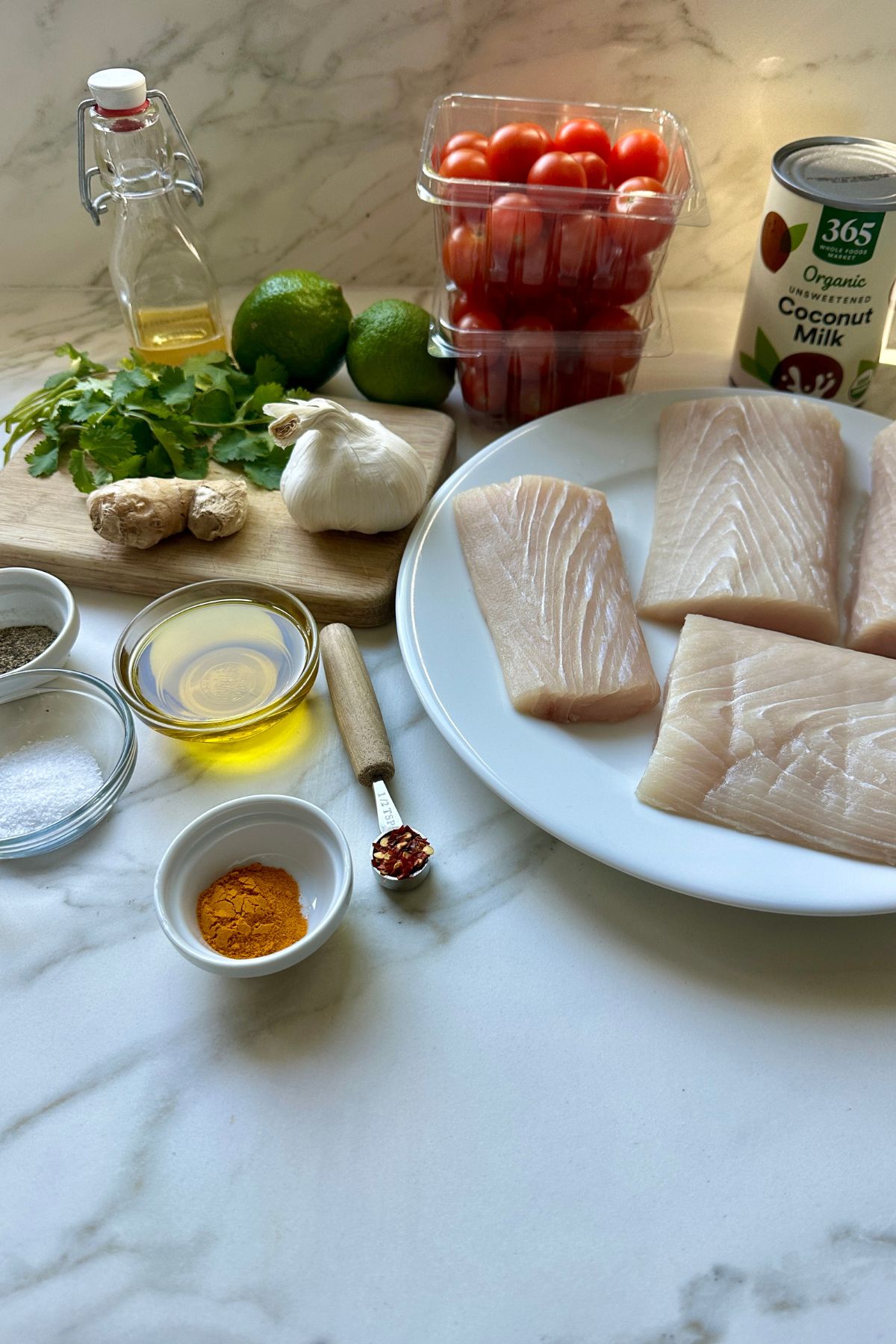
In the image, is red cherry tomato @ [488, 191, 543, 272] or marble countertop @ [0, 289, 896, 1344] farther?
red cherry tomato @ [488, 191, 543, 272]

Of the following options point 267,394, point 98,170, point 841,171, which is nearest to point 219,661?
point 267,394

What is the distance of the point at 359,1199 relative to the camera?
75 centimetres

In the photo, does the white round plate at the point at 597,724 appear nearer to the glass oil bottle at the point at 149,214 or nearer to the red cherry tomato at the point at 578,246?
the red cherry tomato at the point at 578,246

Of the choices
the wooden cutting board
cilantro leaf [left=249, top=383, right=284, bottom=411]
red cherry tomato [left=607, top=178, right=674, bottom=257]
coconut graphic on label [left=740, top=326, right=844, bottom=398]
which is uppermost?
red cherry tomato [left=607, top=178, right=674, bottom=257]

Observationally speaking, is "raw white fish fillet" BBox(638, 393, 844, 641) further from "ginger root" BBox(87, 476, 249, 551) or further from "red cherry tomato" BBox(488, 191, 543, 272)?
"ginger root" BBox(87, 476, 249, 551)

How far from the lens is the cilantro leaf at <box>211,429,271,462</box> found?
133 centimetres

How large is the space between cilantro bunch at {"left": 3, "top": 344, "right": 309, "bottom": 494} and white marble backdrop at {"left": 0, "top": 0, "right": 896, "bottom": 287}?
1.31 feet

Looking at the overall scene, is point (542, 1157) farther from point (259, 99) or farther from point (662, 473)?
point (259, 99)

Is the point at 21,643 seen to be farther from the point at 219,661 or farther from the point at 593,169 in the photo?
the point at 593,169

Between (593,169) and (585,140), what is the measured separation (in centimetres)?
6

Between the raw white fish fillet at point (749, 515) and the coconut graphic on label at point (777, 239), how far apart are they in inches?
7.0

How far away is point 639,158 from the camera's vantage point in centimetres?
122

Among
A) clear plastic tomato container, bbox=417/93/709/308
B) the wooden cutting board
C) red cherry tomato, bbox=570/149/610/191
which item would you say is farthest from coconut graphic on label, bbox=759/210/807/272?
the wooden cutting board

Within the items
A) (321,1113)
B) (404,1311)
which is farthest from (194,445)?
(404,1311)
